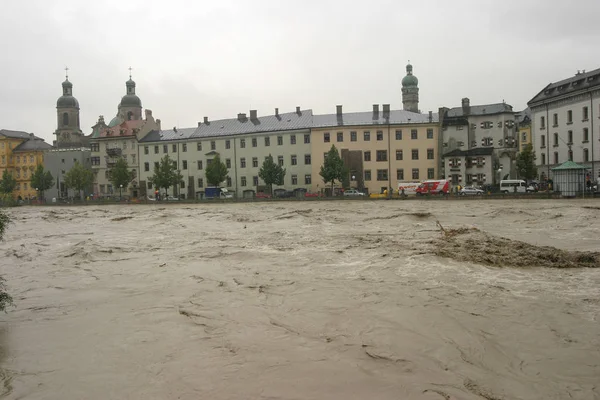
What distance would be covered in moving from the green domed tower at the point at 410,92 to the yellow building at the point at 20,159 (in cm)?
8766

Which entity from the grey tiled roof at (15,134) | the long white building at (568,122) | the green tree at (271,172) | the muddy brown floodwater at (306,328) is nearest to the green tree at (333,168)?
the green tree at (271,172)

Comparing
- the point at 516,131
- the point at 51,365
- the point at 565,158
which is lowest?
the point at 51,365

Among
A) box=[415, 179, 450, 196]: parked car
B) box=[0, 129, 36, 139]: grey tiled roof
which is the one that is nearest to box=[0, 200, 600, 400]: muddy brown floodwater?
box=[415, 179, 450, 196]: parked car

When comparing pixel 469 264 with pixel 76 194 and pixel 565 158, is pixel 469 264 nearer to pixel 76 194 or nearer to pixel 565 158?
pixel 565 158

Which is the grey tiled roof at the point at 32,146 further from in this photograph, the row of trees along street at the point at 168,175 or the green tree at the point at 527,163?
the green tree at the point at 527,163

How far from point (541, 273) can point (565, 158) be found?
59.9 metres

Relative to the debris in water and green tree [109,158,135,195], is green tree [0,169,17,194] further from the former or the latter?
the debris in water

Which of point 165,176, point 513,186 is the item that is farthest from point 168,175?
point 513,186

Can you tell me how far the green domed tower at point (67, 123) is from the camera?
117812 mm

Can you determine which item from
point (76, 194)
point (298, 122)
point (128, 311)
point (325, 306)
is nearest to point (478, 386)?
point (325, 306)

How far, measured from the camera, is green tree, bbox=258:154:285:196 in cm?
7388

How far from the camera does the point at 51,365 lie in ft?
24.3

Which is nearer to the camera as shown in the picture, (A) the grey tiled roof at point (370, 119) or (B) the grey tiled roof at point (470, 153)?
(B) the grey tiled roof at point (470, 153)

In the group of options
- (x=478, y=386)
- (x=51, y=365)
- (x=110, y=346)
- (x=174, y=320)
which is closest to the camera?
(x=478, y=386)
